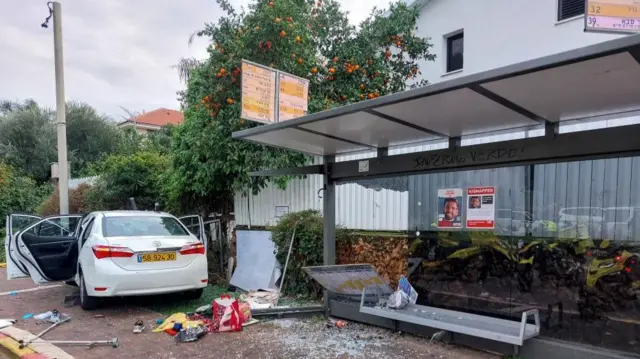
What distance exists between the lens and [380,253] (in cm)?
629

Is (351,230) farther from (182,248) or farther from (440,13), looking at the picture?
(440,13)

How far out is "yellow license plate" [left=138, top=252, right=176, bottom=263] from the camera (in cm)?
615

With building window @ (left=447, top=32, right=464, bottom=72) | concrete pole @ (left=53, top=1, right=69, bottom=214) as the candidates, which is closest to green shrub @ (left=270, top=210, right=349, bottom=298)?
concrete pole @ (left=53, top=1, right=69, bottom=214)

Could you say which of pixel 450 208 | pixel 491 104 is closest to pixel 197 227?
pixel 450 208

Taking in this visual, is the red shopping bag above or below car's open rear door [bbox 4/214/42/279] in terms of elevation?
below

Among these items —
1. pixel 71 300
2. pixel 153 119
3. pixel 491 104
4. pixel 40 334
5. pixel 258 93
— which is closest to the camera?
pixel 491 104

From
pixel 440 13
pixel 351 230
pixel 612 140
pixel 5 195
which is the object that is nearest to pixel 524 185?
pixel 612 140

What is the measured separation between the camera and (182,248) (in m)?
6.47

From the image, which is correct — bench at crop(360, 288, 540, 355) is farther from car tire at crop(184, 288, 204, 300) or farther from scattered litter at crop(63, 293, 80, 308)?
scattered litter at crop(63, 293, 80, 308)

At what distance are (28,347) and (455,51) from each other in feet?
38.0

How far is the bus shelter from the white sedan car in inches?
96.0

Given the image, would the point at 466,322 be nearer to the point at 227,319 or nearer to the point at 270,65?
A: the point at 227,319

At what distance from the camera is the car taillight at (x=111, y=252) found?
607cm

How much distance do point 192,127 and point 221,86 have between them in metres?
1.89
